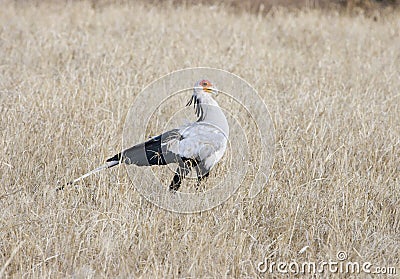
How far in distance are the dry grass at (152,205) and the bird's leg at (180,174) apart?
0.25 meters

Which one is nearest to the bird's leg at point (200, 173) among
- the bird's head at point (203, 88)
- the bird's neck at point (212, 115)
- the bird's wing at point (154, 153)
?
the bird's wing at point (154, 153)

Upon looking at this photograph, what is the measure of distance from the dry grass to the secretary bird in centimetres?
23

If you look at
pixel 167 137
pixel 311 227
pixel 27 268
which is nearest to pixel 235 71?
pixel 167 137

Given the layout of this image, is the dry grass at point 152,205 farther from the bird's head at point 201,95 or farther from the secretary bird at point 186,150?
the bird's head at point 201,95

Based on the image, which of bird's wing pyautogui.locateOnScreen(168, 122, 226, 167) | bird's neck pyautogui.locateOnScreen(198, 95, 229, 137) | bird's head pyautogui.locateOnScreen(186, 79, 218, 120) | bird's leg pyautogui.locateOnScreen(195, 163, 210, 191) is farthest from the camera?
bird's head pyautogui.locateOnScreen(186, 79, 218, 120)

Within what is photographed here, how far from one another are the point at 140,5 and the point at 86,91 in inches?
202

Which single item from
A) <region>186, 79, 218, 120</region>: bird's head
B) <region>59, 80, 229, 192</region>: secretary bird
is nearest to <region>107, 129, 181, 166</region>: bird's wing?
<region>59, 80, 229, 192</region>: secretary bird

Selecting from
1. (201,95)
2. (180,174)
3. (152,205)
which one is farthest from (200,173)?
(201,95)

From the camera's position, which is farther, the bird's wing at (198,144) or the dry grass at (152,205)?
the bird's wing at (198,144)

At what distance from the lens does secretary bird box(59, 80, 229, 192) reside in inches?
135

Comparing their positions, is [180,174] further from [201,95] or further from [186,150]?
[201,95]

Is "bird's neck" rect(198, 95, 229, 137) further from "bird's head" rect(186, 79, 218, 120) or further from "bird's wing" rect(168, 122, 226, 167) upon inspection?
"bird's wing" rect(168, 122, 226, 167)

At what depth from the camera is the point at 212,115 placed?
12.1 ft

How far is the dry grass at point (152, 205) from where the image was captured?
2912mm
